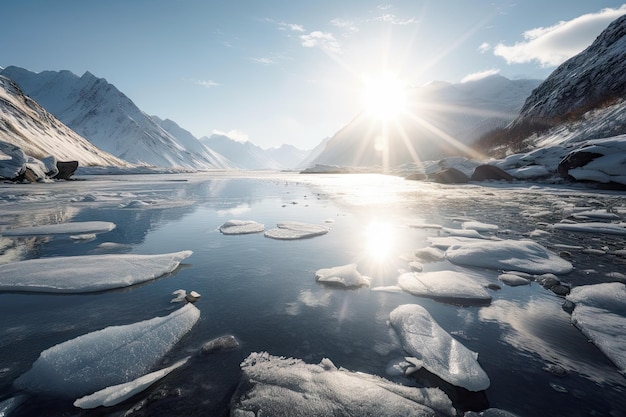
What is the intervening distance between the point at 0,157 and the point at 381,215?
37528mm

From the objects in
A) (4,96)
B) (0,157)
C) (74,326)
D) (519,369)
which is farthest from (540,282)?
(4,96)

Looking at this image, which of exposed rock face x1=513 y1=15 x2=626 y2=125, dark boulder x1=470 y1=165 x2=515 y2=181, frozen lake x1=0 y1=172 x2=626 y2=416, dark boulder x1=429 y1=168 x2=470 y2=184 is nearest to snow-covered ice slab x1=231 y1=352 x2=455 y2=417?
frozen lake x1=0 y1=172 x2=626 y2=416

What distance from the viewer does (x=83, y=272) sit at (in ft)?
15.4

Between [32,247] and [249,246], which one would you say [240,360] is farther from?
[32,247]

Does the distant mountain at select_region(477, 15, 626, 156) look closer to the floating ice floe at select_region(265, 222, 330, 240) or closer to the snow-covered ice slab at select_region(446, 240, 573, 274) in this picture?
the snow-covered ice slab at select_region(446, 240, 573, 274)

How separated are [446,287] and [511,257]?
216cm

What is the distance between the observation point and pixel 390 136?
14638 centimetres

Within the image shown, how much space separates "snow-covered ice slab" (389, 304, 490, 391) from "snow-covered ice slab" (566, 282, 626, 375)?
1366mm

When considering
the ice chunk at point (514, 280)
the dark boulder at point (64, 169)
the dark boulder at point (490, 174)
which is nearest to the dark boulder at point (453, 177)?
the dark boulder at point (490, 174)

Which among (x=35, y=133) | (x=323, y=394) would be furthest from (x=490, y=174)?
(x=35, y=133)

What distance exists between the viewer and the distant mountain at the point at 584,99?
955 inches

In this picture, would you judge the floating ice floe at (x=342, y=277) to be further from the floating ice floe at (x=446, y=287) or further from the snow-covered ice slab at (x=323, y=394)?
the snow-covered ice slab at (x=323, y=394)

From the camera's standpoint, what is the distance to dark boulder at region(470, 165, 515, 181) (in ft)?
85.3

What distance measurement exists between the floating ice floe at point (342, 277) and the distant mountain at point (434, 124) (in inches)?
4525
